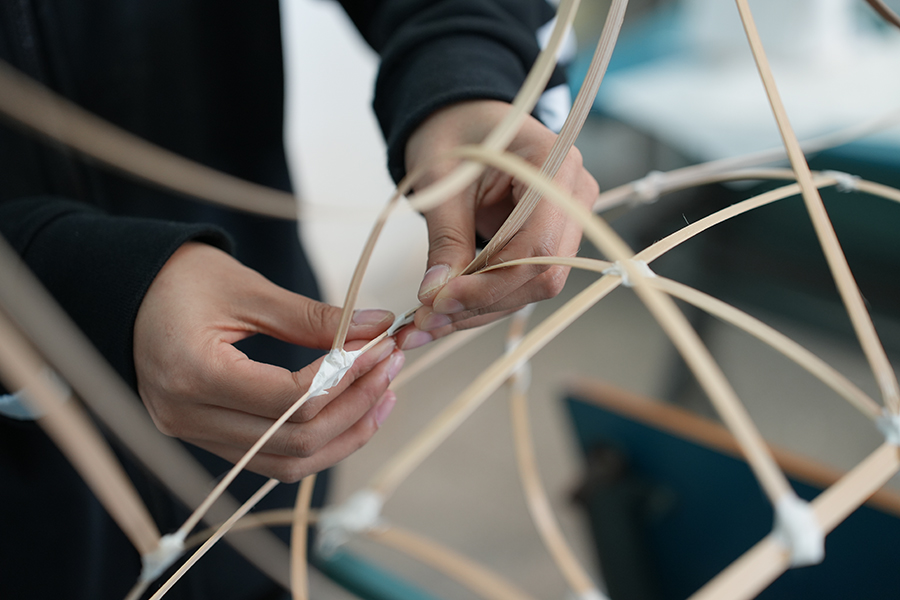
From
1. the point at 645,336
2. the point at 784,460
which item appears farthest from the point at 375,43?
the point at 645,336

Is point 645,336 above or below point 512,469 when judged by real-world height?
above

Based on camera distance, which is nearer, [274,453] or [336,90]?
[274,453]

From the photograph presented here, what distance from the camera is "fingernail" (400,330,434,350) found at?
10.3 inches

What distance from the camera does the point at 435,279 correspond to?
248 mm

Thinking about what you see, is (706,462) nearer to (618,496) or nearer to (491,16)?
(618,496)

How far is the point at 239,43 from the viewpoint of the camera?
1.39 ft

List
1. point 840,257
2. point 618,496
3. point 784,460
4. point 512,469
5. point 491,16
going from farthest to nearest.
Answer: point 512,469 < point 618,496 < point 784,460 < point 491,16 < point 840,257

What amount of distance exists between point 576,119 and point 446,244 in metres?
0.08

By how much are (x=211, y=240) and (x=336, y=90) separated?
0.66 metres

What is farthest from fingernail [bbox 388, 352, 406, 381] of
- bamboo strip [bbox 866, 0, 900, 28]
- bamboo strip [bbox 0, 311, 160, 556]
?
bamboo strip [bbox 866, 0, 900, 28]

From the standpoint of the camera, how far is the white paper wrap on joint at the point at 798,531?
0.51ft

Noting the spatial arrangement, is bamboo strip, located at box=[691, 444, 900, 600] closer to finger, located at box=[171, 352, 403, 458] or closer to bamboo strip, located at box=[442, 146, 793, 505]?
bamboo strip, located at box=[442, 146, 793, 505]

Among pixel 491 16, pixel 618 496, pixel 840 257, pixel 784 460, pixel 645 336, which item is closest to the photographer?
pixel 840 257

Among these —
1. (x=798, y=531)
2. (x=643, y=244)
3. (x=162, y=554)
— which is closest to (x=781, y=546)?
(x=798, y=531)
